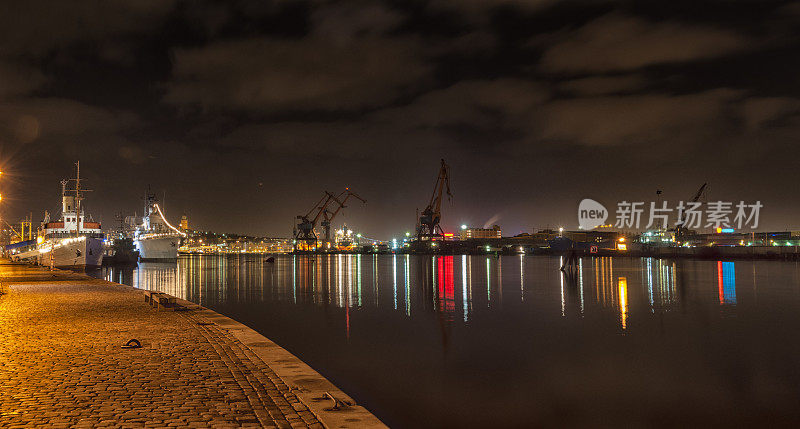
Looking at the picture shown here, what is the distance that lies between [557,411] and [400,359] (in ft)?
15.5

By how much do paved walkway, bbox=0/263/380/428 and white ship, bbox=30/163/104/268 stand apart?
180ft

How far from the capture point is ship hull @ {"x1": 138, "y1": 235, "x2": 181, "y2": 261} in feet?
350

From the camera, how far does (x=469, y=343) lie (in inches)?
604

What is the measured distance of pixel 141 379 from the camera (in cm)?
812

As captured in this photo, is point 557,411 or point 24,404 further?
point 557,411

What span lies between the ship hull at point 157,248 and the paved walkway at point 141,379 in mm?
99366

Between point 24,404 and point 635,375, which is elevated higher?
point 24,404

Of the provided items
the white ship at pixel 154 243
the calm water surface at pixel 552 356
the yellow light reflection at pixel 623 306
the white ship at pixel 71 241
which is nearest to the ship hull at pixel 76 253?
the white ship at pixel 71 241

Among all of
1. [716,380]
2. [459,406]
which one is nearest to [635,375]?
[716,380]

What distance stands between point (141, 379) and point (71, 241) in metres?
72.8

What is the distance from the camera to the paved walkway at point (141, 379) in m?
6.36

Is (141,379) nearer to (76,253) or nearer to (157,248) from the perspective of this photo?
(76,253)

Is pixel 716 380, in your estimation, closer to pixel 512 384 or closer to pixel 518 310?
pixel 512 384

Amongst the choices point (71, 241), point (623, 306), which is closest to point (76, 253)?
point (71, 241)
